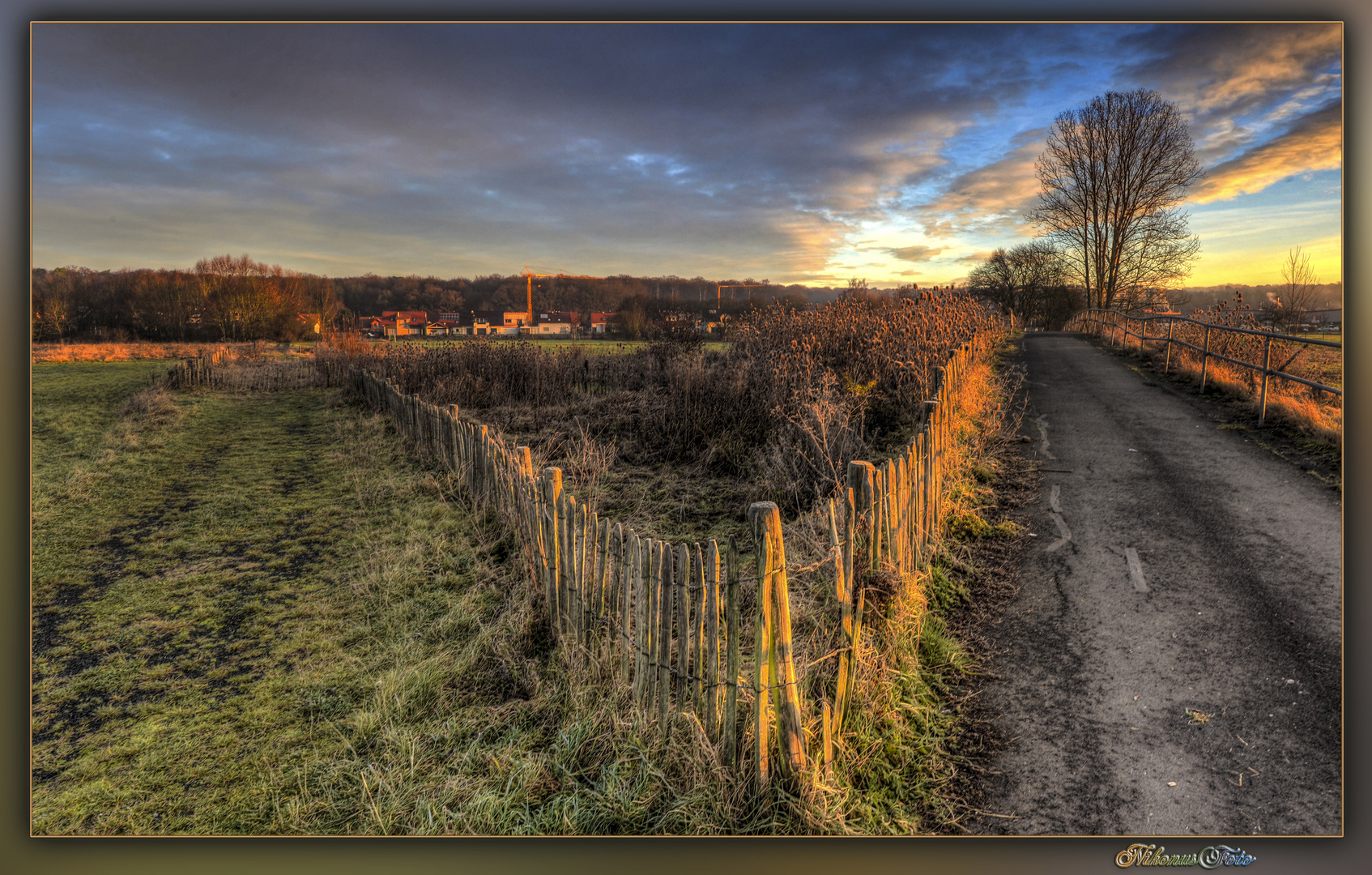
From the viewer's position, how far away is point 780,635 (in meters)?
2.52

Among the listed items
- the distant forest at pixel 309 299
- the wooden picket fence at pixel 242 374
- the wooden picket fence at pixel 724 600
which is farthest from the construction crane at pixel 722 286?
the wooden picket fence at pixel 242 374

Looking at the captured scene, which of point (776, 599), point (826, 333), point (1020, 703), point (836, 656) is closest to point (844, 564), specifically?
point (836, 656)

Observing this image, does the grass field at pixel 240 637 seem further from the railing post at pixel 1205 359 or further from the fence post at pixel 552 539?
the railing post at pixel 1205 359

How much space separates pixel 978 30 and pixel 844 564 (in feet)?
9.21

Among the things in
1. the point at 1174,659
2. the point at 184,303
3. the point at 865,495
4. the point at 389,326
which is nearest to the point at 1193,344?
the point at 1174,659

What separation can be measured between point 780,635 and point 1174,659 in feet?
8.63

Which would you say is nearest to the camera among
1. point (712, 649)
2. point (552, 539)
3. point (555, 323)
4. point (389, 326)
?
point (712, 649)

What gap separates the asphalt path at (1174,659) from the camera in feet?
8.66

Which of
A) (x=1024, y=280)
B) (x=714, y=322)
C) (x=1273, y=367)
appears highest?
(x=1024, y=280)

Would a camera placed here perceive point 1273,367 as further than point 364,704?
Yes

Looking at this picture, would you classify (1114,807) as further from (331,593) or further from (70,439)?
(70,439)

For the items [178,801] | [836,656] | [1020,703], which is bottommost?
[178,801]

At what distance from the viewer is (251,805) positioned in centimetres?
293

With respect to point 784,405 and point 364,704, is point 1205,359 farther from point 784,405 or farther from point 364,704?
point 364,704
